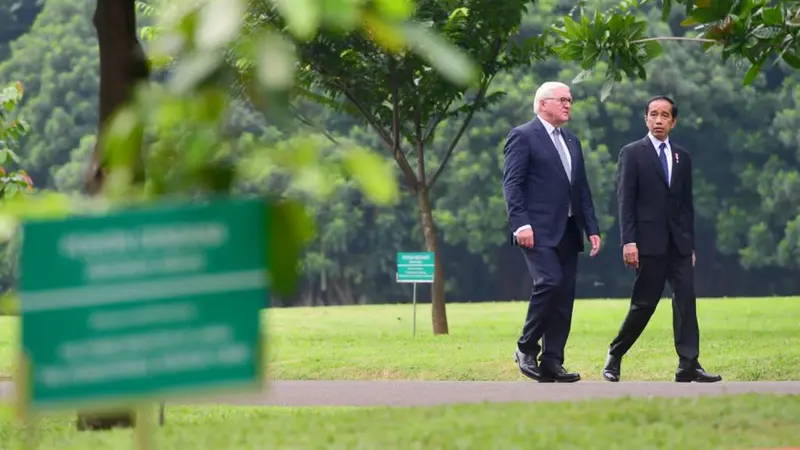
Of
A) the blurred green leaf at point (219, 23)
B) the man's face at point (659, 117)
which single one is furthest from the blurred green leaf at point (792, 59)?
the blurred green leaf at point (219, 23)

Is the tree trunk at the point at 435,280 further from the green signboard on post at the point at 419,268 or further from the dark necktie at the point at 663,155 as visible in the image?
the dark necktie at the point at 663,155

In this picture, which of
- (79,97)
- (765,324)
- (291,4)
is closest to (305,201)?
(291,4)

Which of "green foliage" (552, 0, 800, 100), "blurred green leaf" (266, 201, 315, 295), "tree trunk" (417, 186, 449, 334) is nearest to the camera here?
"blurred green leaf" (266, 201, 315, 295)

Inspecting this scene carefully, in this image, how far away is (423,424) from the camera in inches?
300

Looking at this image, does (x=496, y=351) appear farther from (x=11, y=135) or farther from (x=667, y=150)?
(x=11, y=135)

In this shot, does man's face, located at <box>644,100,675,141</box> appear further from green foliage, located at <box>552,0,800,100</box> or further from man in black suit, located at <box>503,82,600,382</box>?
man in black suit, located at <box>503,82,600,382</box>

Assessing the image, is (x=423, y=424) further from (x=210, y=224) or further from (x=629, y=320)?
(x=629, y=320)

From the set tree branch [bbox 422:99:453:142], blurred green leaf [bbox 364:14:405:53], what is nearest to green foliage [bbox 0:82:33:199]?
tree branch [bbox 422:99:453:142]

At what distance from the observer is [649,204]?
1280 centimetres

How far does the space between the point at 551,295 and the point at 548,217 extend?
1.78 ft

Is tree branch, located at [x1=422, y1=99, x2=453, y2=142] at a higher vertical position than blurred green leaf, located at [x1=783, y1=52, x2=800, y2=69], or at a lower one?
higher

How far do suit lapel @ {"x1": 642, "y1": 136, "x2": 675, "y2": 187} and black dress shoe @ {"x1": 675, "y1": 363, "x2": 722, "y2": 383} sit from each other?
1339mm

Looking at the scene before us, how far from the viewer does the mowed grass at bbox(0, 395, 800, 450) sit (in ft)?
22.7

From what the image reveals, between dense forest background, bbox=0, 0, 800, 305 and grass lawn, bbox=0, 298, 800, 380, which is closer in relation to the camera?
grass lawn, bbox=0, 298, 800, 380
